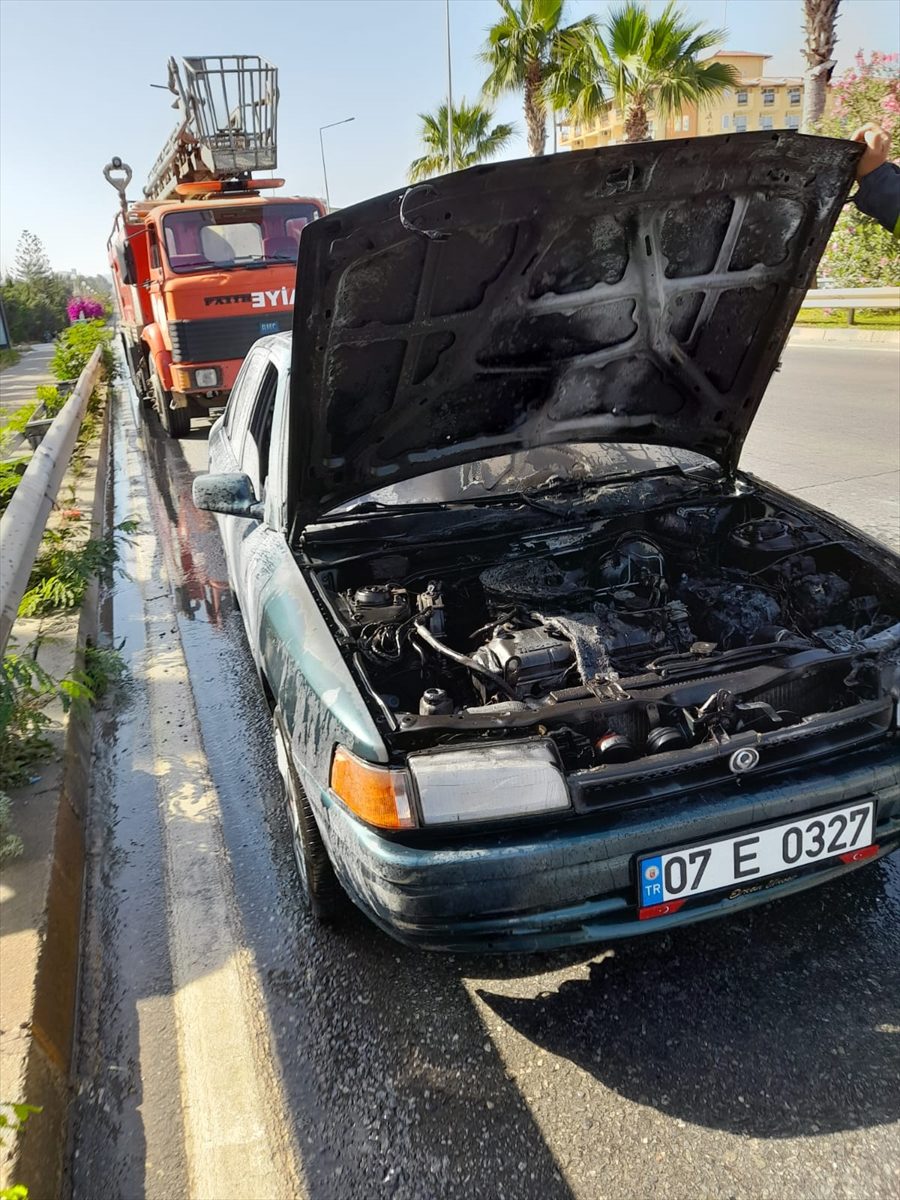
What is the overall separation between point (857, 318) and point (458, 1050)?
721 inches

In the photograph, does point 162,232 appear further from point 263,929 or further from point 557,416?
point 263,929

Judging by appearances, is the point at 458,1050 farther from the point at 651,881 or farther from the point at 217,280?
the point at 217,280

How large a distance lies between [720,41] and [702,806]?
23.5m

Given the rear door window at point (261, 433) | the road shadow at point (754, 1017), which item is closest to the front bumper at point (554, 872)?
the road shadow at point (754, 1017)

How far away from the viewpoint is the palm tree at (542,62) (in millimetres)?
22719

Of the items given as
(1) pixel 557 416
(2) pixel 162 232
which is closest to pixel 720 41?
(2) pixel 162 232

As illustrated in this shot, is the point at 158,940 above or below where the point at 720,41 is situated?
below

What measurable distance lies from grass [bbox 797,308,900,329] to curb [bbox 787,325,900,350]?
24 centimetres

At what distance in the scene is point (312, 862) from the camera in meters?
2.51

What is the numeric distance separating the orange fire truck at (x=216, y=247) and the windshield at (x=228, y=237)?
1 centimetres

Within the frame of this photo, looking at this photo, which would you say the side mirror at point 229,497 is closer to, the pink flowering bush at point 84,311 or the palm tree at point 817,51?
the palm tree at point 817,51

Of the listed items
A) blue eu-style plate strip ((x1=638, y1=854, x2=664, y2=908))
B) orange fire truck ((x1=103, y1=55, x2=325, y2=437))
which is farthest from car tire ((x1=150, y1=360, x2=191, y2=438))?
blue eu-style plate strip ((x1=638, y1=854, x2=664, y2=908))

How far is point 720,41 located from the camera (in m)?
20.5

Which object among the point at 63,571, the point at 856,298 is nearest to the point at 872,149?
the point at 63,571
